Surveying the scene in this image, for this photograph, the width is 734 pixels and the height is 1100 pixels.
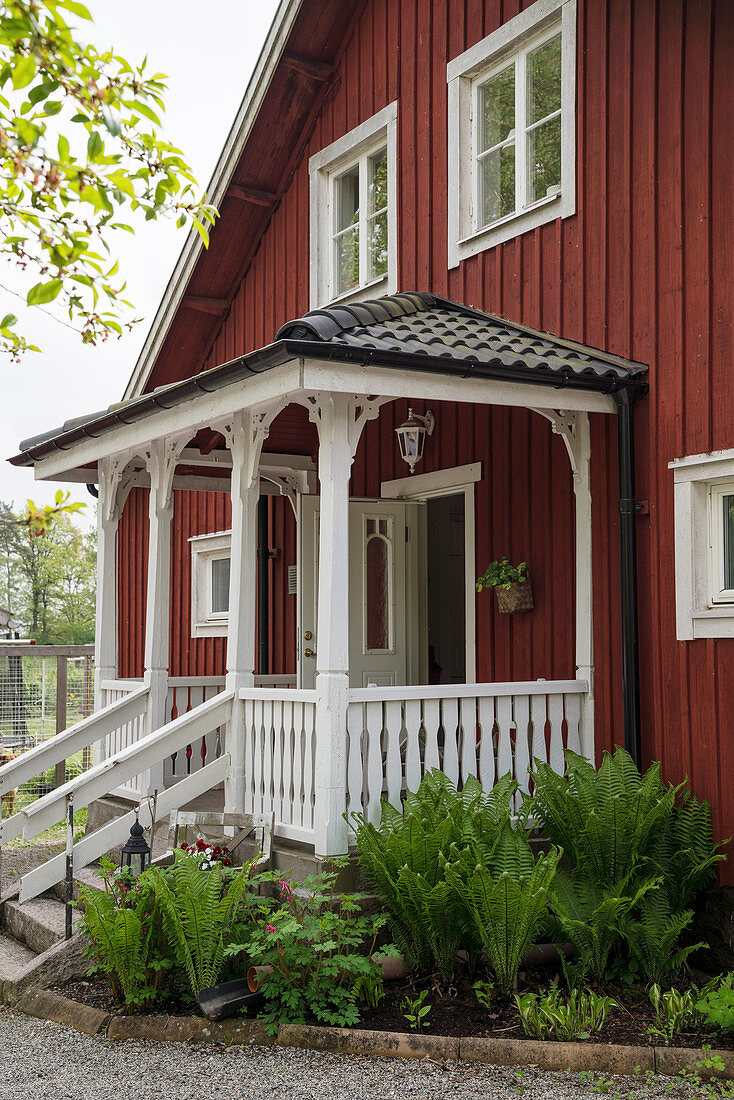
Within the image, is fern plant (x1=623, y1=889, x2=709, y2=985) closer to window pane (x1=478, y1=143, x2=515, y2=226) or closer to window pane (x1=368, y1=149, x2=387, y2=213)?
window pane (x1=478, y1=143, x2=515, y2=226)

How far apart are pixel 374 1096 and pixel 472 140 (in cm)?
672

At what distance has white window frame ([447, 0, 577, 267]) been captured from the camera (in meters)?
7.65

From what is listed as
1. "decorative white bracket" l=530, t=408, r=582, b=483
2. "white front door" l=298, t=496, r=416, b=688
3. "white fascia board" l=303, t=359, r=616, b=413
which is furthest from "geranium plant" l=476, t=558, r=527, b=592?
"white fascia board" l=303, t=359, r=616, b=413

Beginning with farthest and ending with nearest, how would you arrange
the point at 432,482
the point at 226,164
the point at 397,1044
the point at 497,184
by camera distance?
the point at 226,164
the point at 432,482
the point at 497,184
the point at 397,1044

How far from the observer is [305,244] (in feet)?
34.9

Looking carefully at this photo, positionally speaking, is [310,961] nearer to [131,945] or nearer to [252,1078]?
[252,1078]

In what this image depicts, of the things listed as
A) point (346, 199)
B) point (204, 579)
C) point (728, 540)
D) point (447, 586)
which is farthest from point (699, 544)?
point (204, 579)

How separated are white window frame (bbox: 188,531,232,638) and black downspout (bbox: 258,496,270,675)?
0.82 m

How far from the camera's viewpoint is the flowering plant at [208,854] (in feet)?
20.1

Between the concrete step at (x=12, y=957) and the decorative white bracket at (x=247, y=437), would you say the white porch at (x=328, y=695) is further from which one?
the concrete step at (x=12, y=957)

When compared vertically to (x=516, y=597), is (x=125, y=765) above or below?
below

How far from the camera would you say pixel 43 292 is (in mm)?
3436

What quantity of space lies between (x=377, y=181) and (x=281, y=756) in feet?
18.1

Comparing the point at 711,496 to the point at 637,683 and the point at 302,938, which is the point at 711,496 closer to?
the point at 637,683
